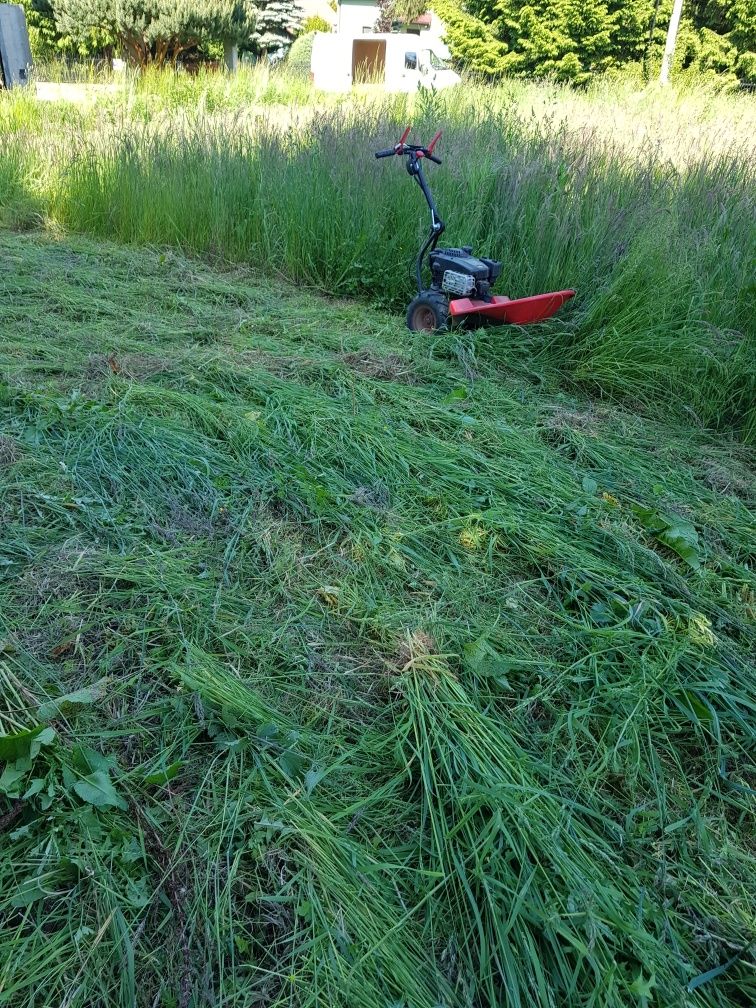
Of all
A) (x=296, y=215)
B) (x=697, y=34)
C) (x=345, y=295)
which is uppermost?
(x=697, y=34)

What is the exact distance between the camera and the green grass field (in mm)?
1232

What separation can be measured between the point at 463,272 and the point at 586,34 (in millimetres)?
21811

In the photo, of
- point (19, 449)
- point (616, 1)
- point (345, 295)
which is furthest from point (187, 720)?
point (616, 1)

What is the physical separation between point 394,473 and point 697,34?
23.6 m

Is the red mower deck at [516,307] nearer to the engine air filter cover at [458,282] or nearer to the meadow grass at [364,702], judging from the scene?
the engine air filter cover at [458,282]

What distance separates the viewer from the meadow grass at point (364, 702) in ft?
4.00

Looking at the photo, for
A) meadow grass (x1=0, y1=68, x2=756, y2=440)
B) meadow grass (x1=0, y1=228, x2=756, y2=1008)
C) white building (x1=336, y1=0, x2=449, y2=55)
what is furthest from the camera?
white building (x1=336, y1=0, x2=449, y2=55)

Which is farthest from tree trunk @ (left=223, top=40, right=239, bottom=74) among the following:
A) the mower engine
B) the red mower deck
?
the red mower deck

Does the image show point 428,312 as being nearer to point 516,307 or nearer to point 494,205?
point 516,307

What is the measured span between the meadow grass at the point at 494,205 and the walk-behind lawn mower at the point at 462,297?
173mm

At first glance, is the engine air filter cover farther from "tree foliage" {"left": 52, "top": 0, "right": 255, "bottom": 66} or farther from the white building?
the white building

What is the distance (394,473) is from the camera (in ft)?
8.52

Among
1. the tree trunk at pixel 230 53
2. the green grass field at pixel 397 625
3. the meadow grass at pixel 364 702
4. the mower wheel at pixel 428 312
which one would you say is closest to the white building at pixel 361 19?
the tree trunk at pixel 230 53

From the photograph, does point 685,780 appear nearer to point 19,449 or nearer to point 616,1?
point 19,449
